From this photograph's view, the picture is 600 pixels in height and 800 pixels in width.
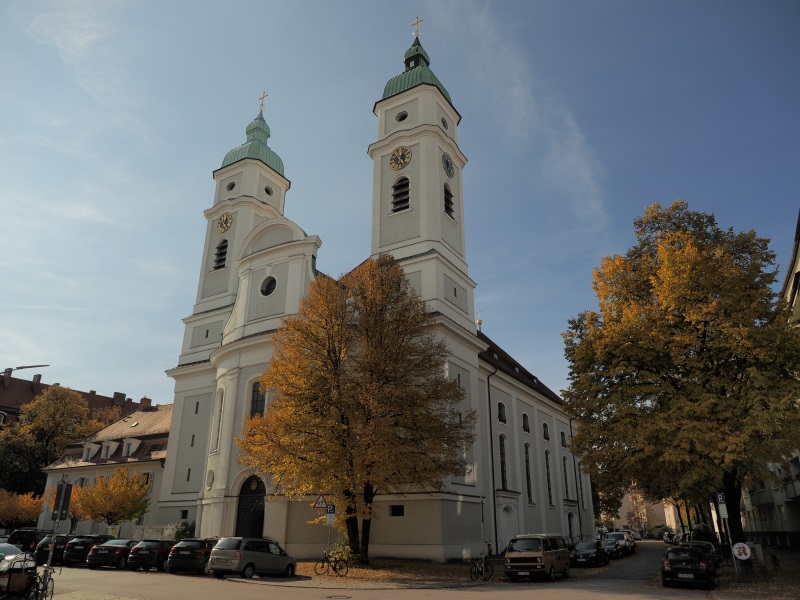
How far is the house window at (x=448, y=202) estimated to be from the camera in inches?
1316

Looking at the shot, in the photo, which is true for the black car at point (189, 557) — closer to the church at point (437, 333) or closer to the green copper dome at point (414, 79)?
the church at point (437, 333)

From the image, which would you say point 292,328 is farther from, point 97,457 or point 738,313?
point 97,457

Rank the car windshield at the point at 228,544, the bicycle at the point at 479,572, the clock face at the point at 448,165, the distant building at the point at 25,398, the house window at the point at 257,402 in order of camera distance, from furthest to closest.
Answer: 1. the distant building at the point at 25,398
2. the clock face at the point at 448,165
3. the house window at the point at 257,402
4. the bicycle at the point at 479,572
5. the car windshield at the point at 228,544

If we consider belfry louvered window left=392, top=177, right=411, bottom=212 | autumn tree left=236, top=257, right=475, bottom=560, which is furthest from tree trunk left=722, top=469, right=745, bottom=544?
belfry louvered window left=392, top=177, right=411, bottom=212

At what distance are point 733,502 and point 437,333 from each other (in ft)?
45.5

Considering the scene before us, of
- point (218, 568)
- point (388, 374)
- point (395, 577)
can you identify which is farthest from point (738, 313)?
point (218, 568)

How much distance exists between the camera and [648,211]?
2270 centimetres

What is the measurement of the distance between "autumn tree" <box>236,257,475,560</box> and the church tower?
471 cm

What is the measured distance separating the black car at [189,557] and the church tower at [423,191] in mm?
14381

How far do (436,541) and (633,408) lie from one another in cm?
1053

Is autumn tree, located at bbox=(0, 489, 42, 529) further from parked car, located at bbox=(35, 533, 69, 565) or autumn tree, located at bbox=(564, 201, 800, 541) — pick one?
autumn tree, located at bbox=(564, 201, 800, 541)

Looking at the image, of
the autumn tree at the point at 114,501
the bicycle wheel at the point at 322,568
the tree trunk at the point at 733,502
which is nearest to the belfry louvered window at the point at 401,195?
the bicycle wheel at the point at 322,568

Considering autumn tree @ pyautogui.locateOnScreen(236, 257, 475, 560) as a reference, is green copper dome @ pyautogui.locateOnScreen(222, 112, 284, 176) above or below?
above

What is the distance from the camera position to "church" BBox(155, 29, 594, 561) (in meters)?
26.5
